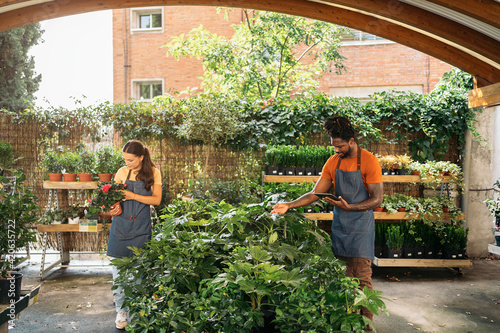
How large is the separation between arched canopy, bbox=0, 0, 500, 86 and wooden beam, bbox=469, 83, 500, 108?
14 cm

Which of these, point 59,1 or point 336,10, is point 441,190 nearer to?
point 336,10

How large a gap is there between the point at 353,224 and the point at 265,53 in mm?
7361

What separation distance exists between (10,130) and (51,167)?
4.46ft

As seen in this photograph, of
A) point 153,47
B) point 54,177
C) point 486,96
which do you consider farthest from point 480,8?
point 153,47

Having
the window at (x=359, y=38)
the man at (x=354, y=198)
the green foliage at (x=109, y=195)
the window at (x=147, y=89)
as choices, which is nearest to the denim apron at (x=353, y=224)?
the man at (x=354, y=198)

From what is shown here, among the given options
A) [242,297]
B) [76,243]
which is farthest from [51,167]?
[242,297]

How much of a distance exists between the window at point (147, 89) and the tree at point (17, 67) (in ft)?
9.68

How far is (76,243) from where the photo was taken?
6.21m

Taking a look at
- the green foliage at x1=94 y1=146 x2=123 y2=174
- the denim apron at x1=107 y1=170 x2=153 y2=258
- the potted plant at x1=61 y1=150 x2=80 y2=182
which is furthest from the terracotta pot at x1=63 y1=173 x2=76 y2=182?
the denim apron at x1=107 y1=170 x2=153 y2=258

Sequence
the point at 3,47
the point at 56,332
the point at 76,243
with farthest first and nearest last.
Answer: the point at 3,47
the point at 76,243
the point at 56,332

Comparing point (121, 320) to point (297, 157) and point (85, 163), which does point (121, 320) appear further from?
point (297, 157)

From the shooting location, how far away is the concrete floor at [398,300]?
3941mm

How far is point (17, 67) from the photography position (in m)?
11.6

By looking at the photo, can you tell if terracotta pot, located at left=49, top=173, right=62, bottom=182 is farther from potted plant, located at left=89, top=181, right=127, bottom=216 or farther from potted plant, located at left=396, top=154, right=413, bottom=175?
potted plant, located at left=396, top=154, right=413, bottom=175
